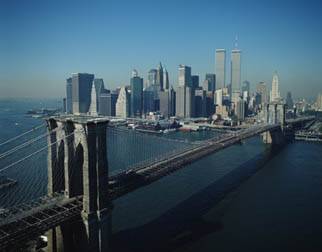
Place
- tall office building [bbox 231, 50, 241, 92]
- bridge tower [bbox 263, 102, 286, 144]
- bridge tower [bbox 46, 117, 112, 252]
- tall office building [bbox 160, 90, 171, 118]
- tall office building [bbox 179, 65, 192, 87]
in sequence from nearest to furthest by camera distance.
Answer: bridge tower [bbox 46, 117, 112, 252] < bridge tower [bbox 263, 102, 286, 144] < tall office building [bbox 160, 90, 171, 118] < tall office building [bbox 179, 65, 192, 87] < tall office building [bbox 231, 50, 241, 92]

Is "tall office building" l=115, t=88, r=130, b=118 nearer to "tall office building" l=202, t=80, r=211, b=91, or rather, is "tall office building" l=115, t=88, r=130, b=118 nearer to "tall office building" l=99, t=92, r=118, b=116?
"tall office building" l=99, t=92, r=118, b=116

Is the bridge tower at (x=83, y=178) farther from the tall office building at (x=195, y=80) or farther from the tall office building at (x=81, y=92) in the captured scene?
the tall office building at (x=195, y=80)

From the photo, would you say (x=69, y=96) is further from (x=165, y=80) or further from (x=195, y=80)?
(x=195, y=80)

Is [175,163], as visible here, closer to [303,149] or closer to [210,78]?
[303,149]

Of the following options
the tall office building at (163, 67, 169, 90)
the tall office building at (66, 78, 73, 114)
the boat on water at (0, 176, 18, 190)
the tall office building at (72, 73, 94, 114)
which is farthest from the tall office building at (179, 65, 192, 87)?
the boat on water at (0, 176, 18, 190)

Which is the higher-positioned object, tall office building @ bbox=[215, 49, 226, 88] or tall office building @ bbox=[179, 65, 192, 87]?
tall office building @ bbox=[215, 49, 226, 88]

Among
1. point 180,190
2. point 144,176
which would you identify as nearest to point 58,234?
point 144,176

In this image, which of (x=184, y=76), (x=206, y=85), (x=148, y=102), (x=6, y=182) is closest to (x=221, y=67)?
(x=206, y=85)
